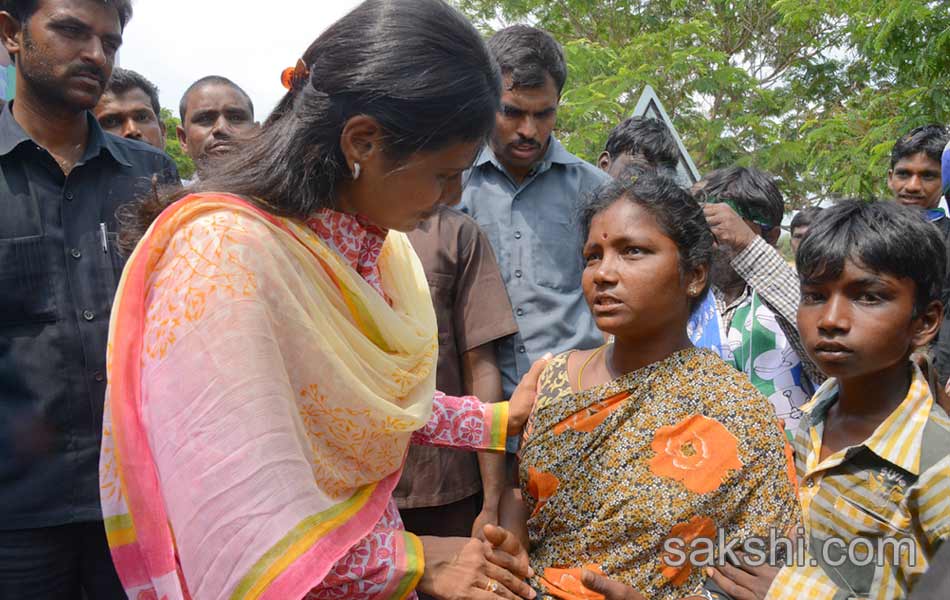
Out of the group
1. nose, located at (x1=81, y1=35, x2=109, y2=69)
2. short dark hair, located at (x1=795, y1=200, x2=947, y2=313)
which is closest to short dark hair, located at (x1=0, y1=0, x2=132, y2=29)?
nose, located at (x1=81, y1=35, x2=109, y2=69)

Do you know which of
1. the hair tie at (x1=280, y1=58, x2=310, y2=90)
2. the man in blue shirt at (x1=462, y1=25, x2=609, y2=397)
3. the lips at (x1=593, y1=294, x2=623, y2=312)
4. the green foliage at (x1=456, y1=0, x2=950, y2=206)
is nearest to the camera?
the hair tie at (x1=280, y1=58, x2=310, y2=90)

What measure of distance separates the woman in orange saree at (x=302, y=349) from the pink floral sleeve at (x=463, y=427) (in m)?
0.26

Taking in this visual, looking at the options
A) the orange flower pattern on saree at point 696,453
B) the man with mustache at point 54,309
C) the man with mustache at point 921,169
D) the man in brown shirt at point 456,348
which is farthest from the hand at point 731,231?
the man with mustache at point 921,169

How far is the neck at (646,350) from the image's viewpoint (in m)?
2.16

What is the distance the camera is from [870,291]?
2.04m

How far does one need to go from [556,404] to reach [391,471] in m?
0.62

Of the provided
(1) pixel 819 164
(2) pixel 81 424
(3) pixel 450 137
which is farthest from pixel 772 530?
(1) pixel 819 164

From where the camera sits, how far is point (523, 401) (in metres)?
2.23

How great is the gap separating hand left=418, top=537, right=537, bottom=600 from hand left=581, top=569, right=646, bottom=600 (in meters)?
0.16

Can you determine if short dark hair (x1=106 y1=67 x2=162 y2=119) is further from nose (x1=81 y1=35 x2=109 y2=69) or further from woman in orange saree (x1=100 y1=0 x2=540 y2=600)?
woman in orange saree (x1=100 y1=0 x2=540 y2=600)

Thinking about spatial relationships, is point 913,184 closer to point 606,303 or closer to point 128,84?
point 606,303

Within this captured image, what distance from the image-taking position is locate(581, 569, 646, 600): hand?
176 cm

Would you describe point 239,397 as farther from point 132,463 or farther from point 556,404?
point 556,404

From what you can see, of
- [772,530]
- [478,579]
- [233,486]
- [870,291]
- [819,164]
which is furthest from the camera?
[819,164]
